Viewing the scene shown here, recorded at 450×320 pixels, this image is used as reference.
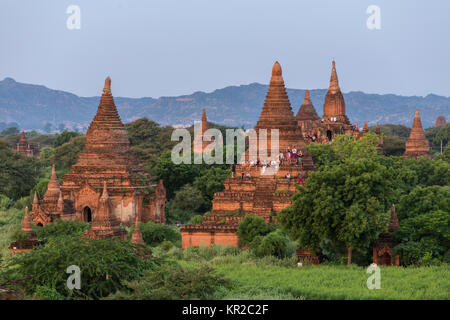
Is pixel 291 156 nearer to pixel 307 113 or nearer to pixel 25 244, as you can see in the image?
pixel 25 244

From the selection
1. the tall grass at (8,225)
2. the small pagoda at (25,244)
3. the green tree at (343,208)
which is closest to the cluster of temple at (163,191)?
the small pagoda at (25,244)

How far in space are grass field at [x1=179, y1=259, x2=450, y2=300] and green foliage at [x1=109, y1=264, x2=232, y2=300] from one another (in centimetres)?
80

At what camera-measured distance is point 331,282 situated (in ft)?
99.5

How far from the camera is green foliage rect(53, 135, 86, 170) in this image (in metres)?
79.8

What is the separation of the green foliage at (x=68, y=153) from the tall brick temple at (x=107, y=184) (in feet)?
96.4

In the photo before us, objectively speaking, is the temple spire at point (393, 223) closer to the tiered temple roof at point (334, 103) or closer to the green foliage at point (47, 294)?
the green foliage at point (47, 294)

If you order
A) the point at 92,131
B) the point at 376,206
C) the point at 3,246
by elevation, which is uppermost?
the point at 92,131

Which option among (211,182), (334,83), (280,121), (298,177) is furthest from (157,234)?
(334,83)

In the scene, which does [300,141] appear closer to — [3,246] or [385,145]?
[3,246]

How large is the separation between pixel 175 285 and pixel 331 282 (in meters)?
6.77
